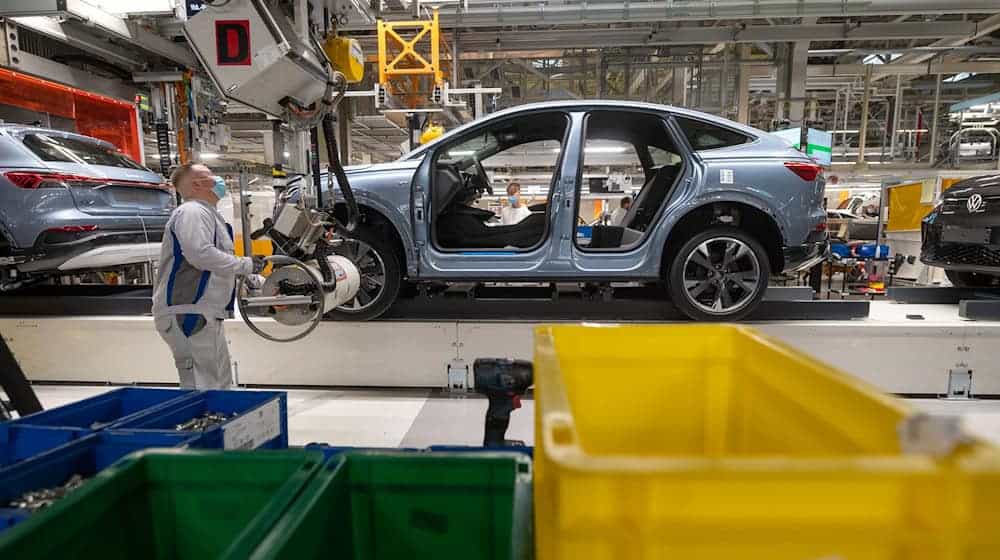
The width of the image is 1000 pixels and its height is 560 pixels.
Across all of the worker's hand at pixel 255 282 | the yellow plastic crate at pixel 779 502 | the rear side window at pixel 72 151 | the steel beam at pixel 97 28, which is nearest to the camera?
the yellow plastic crate at pixel 779 502

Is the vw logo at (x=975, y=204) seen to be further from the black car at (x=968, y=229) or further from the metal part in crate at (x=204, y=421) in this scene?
the metal part in crate at (x=204, y=421)

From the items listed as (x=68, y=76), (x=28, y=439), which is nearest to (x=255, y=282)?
(x=28, y=439)

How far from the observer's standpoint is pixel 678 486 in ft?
1.52

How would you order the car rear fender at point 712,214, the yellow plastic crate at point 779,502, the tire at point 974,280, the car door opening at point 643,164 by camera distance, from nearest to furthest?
the yellow plastic crate at point 779,502, the car rear fender at point 712,214, the car door opening at point 643,164, the tire at point 974,280

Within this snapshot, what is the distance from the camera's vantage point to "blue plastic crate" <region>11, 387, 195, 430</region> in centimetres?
146

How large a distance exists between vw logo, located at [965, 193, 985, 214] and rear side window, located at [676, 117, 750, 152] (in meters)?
1.97

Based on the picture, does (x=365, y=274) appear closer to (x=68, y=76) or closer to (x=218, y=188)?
(x=218, y=188)

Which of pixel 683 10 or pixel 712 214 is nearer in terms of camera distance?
pixel 712 214

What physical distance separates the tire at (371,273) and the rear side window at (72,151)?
2.47 m

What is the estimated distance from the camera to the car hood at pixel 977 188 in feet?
11.7

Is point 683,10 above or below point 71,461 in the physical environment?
above

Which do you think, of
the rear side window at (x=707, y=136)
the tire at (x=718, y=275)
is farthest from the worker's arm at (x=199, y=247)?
the rear side window at (x=707, y=136)

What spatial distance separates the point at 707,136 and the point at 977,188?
2.30m

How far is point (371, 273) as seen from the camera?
3.50 m
